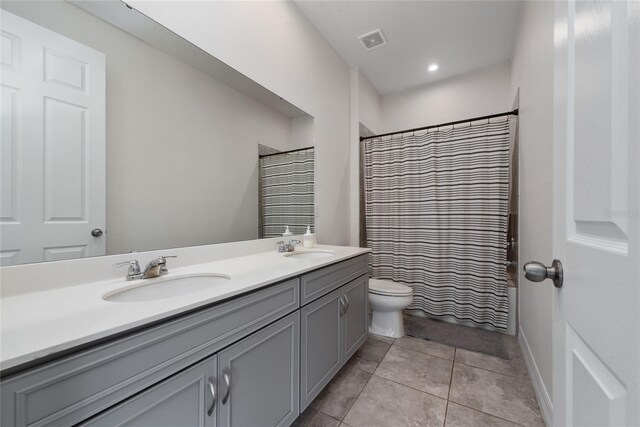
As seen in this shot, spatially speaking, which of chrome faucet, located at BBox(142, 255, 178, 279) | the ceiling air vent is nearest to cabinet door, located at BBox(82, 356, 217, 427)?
chrome faucet, located at BBox(142, 255, 178, 279)

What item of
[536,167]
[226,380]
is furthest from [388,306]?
[226,380]

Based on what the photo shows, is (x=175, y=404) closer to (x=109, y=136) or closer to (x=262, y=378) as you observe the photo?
(x=262, y=378)

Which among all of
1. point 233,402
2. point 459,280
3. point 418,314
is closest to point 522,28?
point 459,280

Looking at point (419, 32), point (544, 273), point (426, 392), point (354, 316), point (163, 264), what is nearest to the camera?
point (544, 273)

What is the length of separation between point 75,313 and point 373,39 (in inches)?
106

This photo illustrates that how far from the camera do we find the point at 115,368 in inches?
22.7

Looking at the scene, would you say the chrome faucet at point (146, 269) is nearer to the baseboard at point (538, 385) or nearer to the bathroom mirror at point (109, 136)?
the bathroom mirror at point (109, 136)

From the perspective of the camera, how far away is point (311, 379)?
1231 millimetres

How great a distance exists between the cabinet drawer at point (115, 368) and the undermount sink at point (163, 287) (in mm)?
273

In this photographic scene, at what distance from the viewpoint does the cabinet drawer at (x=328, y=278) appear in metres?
1.20

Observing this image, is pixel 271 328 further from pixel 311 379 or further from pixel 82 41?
pixel 82 41

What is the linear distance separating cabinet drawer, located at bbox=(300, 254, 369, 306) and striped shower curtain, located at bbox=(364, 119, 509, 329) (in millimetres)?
891

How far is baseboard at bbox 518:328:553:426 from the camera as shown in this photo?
1.21m

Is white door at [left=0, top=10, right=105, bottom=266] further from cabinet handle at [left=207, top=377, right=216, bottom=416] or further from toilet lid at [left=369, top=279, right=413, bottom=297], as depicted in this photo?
toilet lid at [left=369, top=279, right=413, bottom=297]
